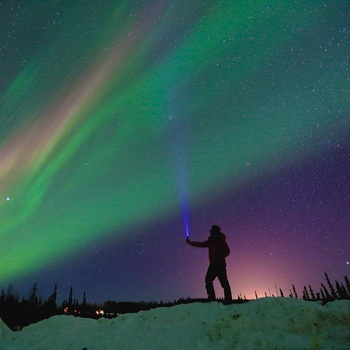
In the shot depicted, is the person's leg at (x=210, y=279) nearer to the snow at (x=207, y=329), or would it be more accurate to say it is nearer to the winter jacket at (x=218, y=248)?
the winter jacket at (x=218, y=248)

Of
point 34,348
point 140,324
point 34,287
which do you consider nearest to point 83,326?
point 34,348

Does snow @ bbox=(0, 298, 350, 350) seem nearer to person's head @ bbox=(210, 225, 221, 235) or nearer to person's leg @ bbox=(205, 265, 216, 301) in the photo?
person's leg @ bbox=(205, 265, 216, 301)

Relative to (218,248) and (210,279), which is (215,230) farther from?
(210,279)

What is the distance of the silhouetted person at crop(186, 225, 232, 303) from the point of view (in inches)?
374

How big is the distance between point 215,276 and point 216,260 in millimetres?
589

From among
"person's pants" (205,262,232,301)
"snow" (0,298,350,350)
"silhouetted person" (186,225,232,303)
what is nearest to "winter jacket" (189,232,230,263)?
"silhouetted person" (186,225,232,303)

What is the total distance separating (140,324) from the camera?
8.89 meters

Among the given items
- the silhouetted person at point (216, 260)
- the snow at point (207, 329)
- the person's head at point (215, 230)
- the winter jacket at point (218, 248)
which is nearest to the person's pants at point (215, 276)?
the silhouetted person at point (216, 260)

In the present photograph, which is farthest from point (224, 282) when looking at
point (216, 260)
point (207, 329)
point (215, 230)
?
point (207, 329)

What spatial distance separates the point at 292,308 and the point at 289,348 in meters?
1.59

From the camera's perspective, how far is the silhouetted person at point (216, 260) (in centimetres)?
950

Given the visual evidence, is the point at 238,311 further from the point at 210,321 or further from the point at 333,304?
the point at 333,304

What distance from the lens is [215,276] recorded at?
31.9 feet

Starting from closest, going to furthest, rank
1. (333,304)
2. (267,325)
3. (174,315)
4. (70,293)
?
(267,325) → (333,304) → (174,315) → (70,293)
